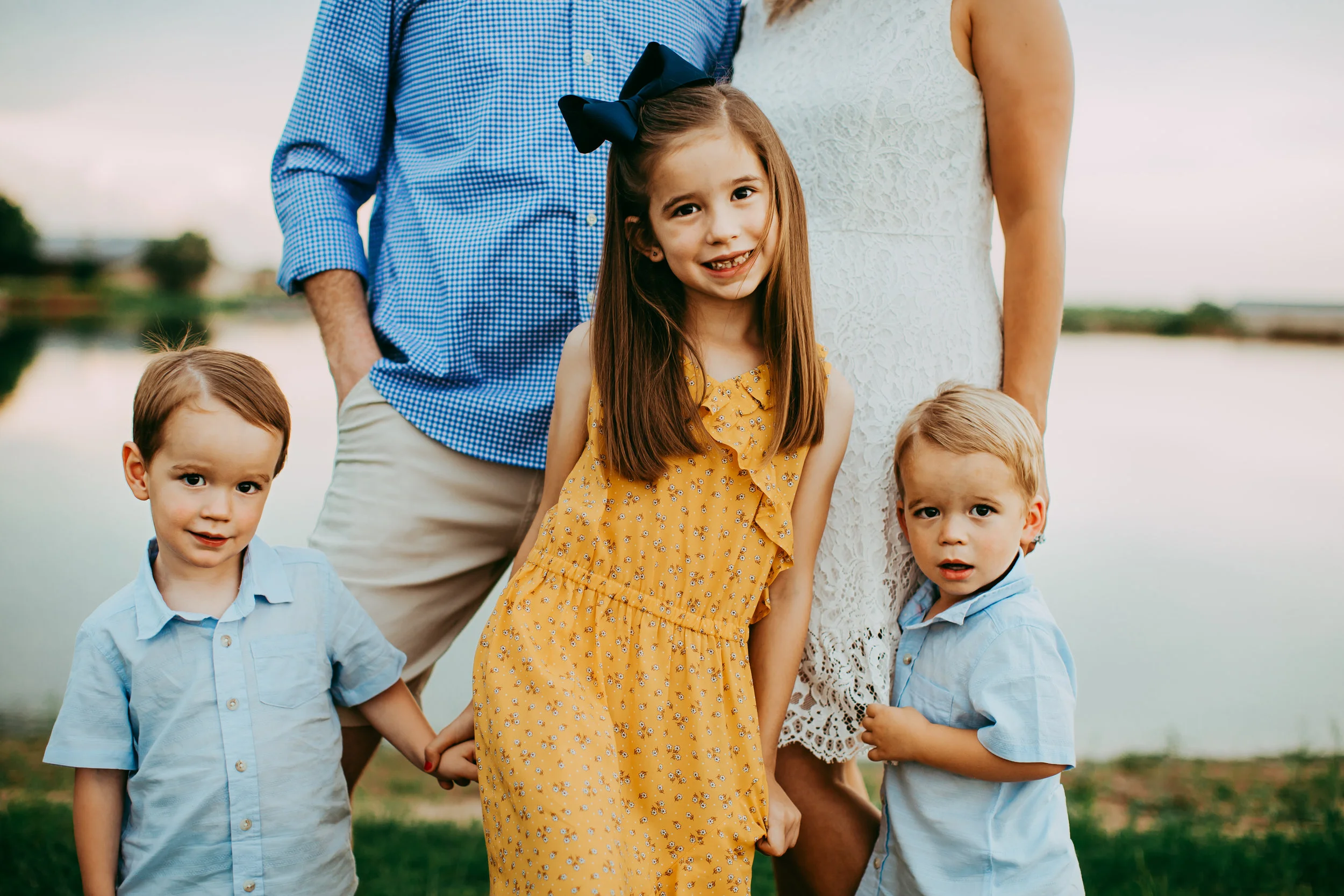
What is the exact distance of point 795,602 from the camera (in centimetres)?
162

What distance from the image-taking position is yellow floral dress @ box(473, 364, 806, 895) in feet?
4.73

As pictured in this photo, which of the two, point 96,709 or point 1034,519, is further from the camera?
point 1034,519

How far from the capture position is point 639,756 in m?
1.49

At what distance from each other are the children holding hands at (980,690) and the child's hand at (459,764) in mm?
684

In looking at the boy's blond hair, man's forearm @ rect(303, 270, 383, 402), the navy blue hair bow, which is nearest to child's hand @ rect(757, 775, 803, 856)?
the boy's blond hair

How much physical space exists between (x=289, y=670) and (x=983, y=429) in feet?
3.92

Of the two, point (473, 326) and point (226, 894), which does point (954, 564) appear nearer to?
point (473, 326)

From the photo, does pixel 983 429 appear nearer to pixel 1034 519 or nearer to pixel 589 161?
pixel 1034 519

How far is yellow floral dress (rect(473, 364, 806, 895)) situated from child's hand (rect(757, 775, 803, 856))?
1.5 inches

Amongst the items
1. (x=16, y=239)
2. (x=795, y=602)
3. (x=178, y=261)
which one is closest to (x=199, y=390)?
(x=795, y=602)

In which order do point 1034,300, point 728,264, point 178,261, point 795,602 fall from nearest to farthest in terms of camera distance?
point 728,264 → point 795,602 → point 1034,300 → point 178,261

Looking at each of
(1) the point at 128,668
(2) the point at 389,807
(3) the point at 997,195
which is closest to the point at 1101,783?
(2) the point at 389,807

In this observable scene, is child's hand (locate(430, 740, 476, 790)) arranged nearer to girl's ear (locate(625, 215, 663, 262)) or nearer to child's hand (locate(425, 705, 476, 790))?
child's hand (locate(425, 705, 476, 790))

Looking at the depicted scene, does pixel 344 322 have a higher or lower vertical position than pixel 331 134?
lower
